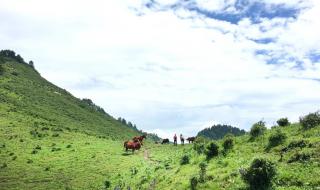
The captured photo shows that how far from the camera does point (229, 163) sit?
31.7 metres

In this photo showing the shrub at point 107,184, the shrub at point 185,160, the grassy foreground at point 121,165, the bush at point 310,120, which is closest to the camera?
the grassy foreground at point 121,165

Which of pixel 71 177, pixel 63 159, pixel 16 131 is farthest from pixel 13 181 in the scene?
pixel 16 131

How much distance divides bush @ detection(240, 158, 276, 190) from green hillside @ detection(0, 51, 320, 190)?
2.2 inches

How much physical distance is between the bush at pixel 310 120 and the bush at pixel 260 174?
33.6 feet

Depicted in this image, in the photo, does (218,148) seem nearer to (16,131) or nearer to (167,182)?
(167,182)

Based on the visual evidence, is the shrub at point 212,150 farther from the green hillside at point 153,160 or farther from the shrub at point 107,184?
the shrub at point 107,184

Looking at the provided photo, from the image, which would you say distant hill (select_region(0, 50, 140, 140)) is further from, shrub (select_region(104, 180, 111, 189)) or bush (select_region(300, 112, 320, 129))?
bush (select_region(300, 112, 320, 129))

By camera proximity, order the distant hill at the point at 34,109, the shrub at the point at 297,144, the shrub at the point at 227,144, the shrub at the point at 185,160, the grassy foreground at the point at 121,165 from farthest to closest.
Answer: the distant hill at the point at 34,109 < the shrub at the point at 185,160 < the shrub at the point at 227,144 < the shrub at the point at 297,144 < the grassy foreground at the point at 121,165

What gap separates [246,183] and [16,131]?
5477 cm

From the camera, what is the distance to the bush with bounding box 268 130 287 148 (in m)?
32.4

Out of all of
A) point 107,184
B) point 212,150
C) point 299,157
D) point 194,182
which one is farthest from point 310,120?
point 107,184

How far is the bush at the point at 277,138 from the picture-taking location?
32375mm

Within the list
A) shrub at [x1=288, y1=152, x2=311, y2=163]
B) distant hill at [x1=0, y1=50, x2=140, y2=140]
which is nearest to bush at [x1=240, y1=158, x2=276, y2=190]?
shrub at [x1=288, y1=152, x2=311, y2=163]

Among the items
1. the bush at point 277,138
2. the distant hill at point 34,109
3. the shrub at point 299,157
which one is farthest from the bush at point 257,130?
the distant hill at point 34,109
